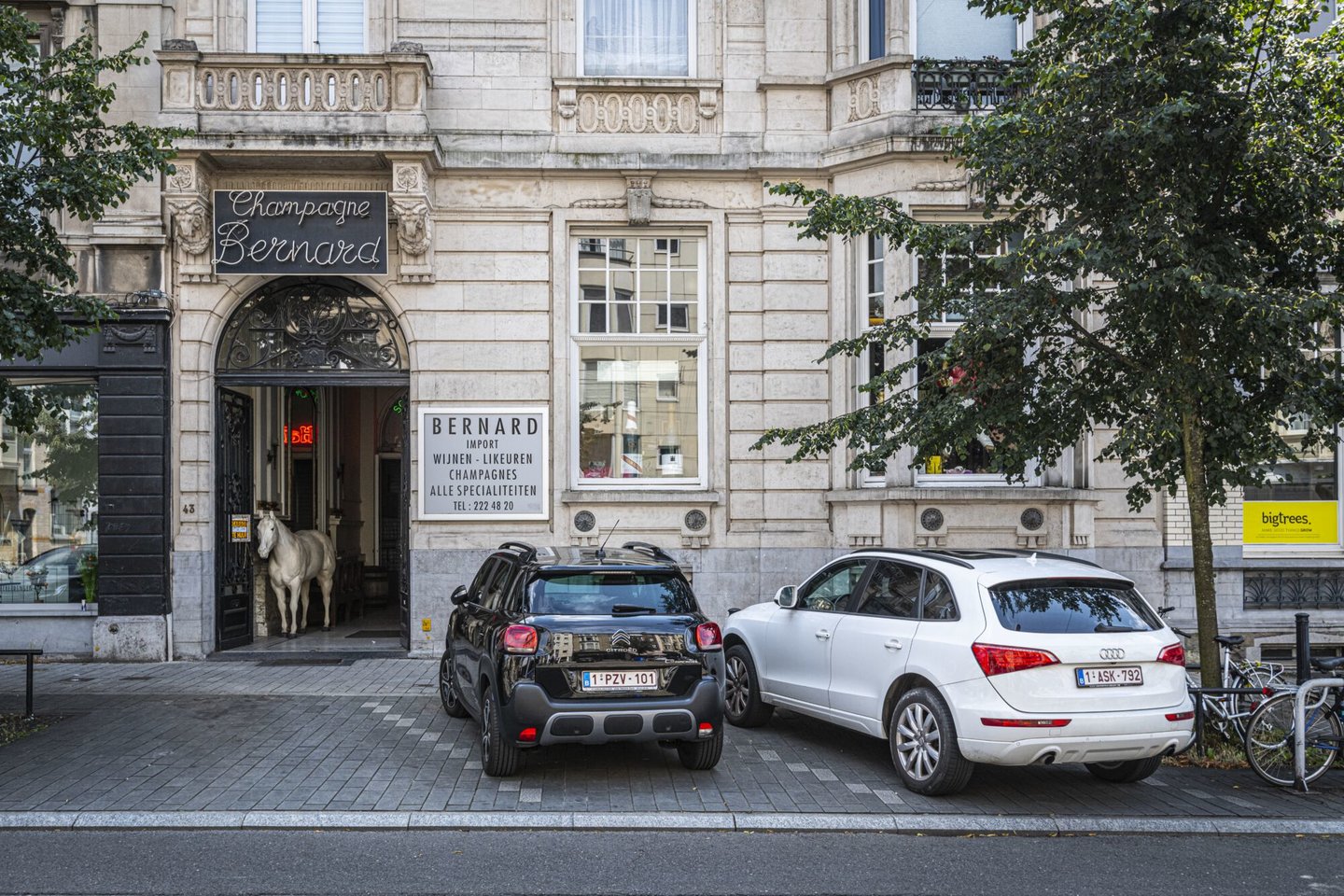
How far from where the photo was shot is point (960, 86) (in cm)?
1339

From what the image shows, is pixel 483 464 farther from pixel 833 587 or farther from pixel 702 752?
pixel 702 752

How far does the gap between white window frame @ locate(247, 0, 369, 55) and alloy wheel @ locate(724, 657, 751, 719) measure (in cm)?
914

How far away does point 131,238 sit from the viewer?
13.1 meters

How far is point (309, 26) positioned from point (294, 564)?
7.03m

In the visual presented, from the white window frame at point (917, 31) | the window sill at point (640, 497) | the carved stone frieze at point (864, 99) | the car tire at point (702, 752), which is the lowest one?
the car tire at point (702, 752)

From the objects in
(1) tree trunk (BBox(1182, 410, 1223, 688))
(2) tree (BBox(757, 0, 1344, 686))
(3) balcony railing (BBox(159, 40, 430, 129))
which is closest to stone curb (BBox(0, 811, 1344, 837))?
(1) tree trunk (BBox(1182, 410, 1223, 688))

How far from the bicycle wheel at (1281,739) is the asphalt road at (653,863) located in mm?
1140

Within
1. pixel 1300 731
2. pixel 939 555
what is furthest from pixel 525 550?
pixel 1300 731

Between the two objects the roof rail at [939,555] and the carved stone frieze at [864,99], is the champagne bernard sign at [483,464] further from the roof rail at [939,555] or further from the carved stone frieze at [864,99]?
the roof rail at [939,555]

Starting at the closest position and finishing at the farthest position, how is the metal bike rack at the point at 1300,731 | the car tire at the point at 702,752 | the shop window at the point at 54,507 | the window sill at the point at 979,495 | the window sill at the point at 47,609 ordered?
the metal bike rack at the point at 1300,731, the car tire at the point at 702,752, the window sill at the point at 979,495, the window sill at the point at 47,609, the shop window at the point at 54,507

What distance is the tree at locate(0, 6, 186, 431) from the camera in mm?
8844

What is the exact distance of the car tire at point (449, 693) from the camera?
384 inches

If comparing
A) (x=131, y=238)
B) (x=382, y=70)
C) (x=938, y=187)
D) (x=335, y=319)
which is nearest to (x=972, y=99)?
(x=938, y=187)

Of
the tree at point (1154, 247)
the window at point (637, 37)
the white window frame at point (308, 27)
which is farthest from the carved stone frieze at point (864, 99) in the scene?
the white window frame at point (308, 27)
